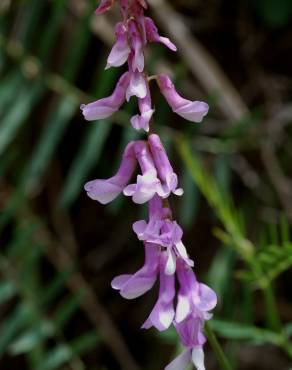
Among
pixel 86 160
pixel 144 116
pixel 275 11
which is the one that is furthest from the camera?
pixel 275 11

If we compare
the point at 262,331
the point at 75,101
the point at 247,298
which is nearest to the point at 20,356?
the point at 75,101

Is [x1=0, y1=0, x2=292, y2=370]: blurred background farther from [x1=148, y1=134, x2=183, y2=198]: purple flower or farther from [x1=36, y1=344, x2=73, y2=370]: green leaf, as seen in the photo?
[x1=148, y1=134, x2=183, y2=198]: purple flower

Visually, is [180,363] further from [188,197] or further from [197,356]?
[188,197]

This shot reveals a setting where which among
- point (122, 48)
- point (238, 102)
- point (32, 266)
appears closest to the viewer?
point (122, 48)

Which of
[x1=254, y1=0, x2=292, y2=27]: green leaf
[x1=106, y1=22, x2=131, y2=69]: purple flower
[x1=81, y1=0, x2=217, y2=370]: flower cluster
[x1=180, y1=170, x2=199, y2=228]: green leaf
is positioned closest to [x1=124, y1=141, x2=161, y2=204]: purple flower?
[x1=81, y1=0, x2=217, y2=370]: flower cluster

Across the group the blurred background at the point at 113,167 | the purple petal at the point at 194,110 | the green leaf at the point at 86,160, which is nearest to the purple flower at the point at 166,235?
the purple petal at the point at 194,110

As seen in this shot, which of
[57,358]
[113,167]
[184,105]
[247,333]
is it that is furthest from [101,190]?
[113,167]

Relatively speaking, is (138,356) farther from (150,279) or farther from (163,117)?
(150,279)
